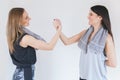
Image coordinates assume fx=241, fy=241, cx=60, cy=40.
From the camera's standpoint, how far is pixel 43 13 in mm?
2393

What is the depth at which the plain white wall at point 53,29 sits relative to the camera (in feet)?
7.67

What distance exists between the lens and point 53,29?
2404 millimetres

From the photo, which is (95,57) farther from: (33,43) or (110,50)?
→ (33,43)

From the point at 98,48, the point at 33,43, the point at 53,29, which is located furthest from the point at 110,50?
the point at 53,29

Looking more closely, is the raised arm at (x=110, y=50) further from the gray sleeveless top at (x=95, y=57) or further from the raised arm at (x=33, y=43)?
the raised arm at (x=33, y=43)

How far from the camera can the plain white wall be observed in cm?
234

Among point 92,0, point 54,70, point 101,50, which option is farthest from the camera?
point 54,70

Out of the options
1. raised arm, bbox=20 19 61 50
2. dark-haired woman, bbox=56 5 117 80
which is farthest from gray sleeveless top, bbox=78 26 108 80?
raised arm, bbox=20 19 61 50

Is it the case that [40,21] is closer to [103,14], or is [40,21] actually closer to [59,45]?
[59,45]

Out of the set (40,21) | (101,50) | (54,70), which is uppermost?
(40,21)

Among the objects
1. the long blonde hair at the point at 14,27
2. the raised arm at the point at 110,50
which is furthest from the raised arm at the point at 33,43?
the raised arm at the point at 110,50

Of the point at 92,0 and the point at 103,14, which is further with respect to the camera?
the point at 92,0

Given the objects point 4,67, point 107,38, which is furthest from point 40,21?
point 107,38

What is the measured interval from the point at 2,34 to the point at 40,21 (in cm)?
41
